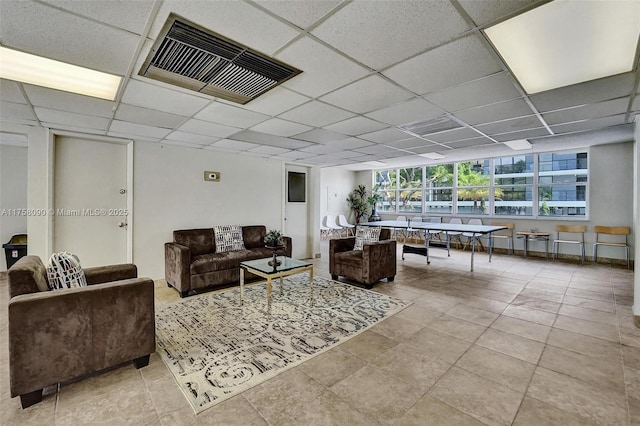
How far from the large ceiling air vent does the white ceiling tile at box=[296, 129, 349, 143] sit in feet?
5.08

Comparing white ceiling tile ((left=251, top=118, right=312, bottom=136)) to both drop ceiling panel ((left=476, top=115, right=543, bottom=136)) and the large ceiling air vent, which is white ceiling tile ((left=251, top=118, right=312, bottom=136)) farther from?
drop ceiling panel ((left=476, top=115, right=543, bottom=136))

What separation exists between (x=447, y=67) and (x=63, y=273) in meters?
3.61

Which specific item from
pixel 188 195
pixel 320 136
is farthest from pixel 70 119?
pixel 320 136

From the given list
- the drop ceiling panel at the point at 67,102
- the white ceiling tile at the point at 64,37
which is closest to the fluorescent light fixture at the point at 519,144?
the white ceiling tile at the point at 64,37

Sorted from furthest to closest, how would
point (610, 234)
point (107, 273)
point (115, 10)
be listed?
point (610, 234), point (107, 273), point (115, 10)

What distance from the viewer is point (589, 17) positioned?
6.09 feet

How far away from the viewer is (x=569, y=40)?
6.83 ft

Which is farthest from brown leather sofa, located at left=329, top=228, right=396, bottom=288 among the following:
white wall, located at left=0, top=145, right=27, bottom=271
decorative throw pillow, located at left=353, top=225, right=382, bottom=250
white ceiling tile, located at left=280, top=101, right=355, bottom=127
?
white wall, located at left=0, top=145, right=27, bottom=271

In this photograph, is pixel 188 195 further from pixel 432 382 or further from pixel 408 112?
pixel 432 382

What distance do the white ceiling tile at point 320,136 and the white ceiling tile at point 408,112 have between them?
2.91 ft

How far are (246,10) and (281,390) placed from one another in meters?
2.50

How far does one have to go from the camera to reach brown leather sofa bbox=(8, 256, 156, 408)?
1833 millimetres

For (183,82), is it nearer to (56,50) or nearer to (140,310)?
(56,50)

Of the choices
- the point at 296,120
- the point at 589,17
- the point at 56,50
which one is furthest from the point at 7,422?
the point at 589,17
